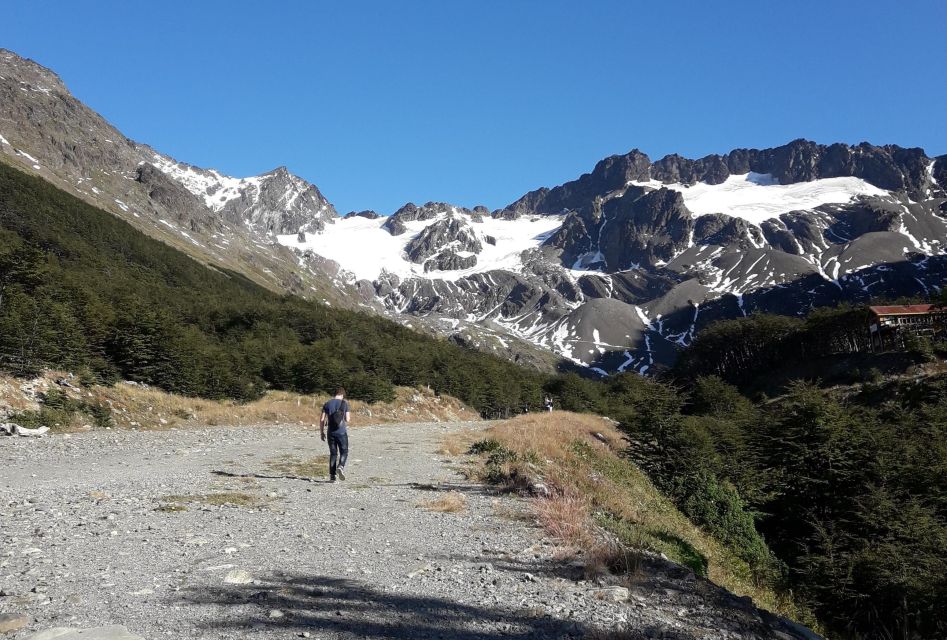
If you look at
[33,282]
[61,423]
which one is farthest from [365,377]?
[61,423]

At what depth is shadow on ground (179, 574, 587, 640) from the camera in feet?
15.9

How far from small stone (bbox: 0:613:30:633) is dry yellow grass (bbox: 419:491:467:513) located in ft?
23.1

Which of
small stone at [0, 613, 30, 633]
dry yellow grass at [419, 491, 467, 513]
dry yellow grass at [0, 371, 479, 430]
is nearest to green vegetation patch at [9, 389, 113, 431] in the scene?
dry yellow grass at [0, 371, 479, 430]

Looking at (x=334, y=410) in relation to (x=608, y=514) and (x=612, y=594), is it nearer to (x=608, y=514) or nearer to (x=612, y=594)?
(x=608, y=514)

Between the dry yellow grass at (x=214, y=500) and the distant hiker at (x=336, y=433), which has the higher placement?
the distant hiker at (x=336, y=433)

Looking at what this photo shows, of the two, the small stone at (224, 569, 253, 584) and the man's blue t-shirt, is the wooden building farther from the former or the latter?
the small stone at (224, 569, 253, 584)

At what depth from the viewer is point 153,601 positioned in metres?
5.21

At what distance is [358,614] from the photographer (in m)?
5.21

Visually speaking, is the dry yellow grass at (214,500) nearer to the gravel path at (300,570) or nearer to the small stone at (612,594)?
the gravel path at (300,570)

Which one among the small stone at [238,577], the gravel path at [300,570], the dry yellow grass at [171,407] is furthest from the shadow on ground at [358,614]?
the dry yellow grass at [171,407]

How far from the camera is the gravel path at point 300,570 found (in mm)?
5012

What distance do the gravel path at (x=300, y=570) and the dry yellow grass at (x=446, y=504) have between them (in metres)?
0.20

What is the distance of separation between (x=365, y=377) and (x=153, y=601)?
167 feet

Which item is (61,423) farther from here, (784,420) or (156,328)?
(784,420)
